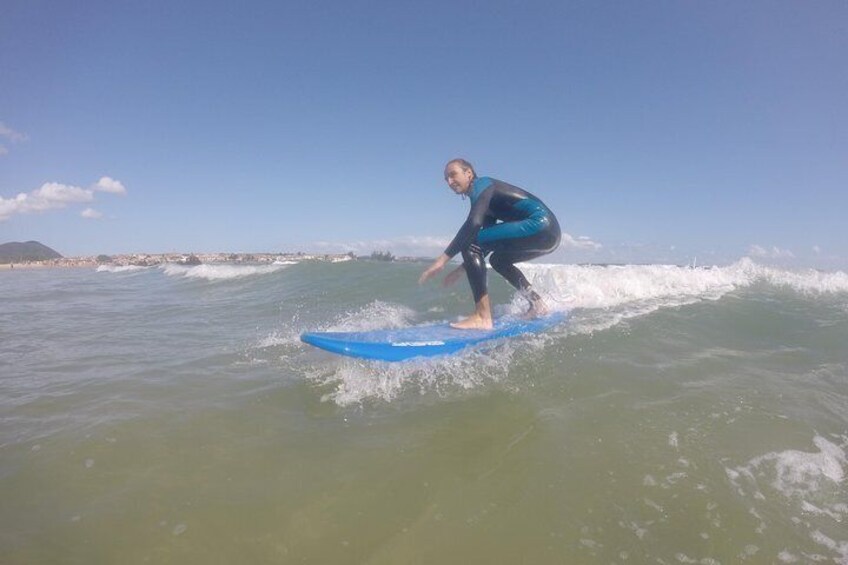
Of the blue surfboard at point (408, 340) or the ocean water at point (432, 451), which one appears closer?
the ocean water at point (432, 451)

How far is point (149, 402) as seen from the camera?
3932 millimetres

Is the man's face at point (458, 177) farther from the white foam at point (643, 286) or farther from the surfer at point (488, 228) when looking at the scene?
the white foam at point (643, 286)

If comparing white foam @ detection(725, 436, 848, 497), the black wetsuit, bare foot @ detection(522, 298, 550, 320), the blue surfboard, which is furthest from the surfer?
white foam @ detection(725, 436, 848, 497)

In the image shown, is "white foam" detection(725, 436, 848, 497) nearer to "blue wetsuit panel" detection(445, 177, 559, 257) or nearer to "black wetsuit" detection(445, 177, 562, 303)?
"black wetsuit" detection(445, 177, 562, 303)

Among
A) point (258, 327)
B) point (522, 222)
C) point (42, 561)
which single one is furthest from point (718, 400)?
point (258, 327)

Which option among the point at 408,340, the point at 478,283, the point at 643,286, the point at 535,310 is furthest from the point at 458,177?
the point at 643,286

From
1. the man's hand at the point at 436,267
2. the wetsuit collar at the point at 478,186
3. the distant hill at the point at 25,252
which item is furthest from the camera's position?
the distant hill at the point at 25,252

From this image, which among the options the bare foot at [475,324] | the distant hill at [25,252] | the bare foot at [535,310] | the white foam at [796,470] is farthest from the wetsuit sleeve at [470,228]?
the distant hill at [25,252]

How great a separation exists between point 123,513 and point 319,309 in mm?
7329

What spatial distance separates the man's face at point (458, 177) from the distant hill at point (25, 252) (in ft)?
173

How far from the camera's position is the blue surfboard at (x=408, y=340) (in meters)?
4.26

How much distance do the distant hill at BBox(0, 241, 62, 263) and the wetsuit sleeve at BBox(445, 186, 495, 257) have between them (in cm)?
5306

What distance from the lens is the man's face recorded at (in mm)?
5371

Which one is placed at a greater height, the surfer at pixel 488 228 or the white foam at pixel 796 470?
the surfer at pixel 488 228
